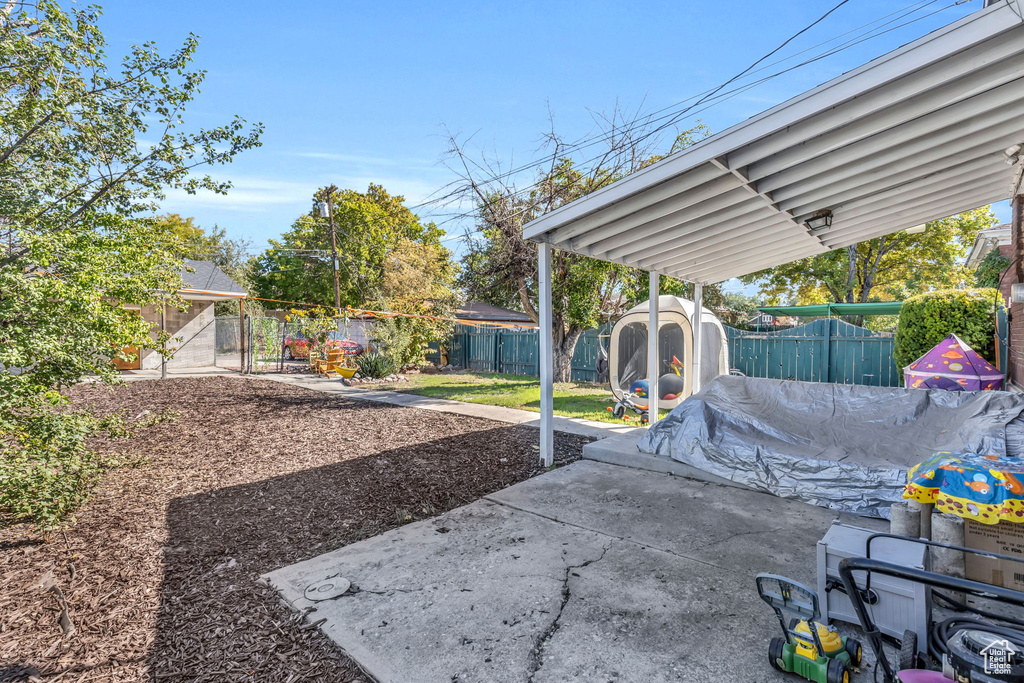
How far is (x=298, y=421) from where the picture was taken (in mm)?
7602

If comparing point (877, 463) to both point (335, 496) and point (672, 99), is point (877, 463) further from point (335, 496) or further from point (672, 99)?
point (672, 99)

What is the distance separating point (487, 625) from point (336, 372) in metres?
12.8

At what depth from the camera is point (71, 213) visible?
4.10 meters

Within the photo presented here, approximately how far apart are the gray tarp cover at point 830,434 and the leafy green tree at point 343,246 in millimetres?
25941

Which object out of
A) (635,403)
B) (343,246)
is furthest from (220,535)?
(343,246)

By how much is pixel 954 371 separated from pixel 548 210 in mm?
7367

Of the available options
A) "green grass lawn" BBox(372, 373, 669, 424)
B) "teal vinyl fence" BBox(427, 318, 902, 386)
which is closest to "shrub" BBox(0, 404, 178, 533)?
"green grass lawn" BBox(372, 373, 669, 424)

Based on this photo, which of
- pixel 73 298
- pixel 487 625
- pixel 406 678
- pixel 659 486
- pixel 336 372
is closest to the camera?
pixel 406 678

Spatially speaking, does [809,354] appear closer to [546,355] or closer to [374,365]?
[546,355]

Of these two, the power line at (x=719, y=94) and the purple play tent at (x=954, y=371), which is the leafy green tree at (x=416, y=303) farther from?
the purple play tent at (x=954, y=371)

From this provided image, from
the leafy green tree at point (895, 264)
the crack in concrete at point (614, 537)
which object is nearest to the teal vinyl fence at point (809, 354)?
the crack in concrete at point (614, 537)

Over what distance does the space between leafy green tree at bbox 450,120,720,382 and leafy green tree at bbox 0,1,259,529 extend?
19.5ft

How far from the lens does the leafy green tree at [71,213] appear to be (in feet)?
10.9

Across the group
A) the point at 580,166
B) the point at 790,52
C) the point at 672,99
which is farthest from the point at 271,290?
the point at 790,52
